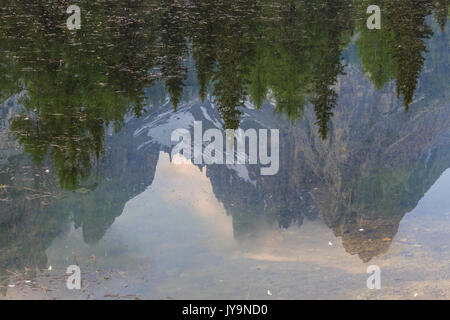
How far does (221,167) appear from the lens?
23.2 metres

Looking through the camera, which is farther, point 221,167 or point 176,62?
point 176,62

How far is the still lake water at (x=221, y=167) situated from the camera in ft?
51.8

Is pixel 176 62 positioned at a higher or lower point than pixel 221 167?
higher

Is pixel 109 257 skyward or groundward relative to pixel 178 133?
groundward

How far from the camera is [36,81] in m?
32.5

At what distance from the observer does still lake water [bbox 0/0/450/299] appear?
15.8m

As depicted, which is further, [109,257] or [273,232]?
[273,232]

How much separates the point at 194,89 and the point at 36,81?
10151mm

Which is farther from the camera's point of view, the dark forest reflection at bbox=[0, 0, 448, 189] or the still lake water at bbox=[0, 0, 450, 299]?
the dark forest reflection at bbox=[0, 0, 448, 189]

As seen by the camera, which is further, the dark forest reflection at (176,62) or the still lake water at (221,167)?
the dark forest reflection at (176,62)

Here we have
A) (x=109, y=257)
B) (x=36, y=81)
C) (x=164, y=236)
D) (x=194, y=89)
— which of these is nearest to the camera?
(x=109, y=257)
